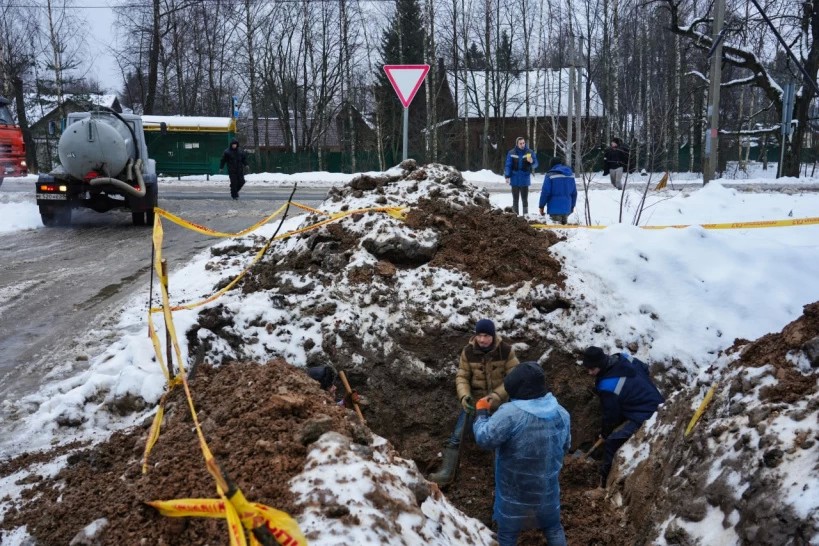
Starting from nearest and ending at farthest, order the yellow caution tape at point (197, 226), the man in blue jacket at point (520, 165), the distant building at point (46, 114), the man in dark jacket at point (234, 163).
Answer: the yellow caution tape at point (197, 226) < the man in blue jacket at point (520, 165) < the man in dark jacket at point (234, 163) < the distant building at point (46, 114)

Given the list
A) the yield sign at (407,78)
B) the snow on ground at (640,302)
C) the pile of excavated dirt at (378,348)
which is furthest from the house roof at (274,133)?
the snow on ground at (640,302)

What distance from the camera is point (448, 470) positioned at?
237 inches

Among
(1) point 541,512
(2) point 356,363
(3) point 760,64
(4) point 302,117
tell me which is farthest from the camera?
(4) point 302,117

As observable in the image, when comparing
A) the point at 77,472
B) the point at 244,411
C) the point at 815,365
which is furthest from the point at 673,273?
the point at 77,472

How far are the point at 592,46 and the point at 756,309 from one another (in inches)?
1380

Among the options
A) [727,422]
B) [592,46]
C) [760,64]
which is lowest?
[727,422]

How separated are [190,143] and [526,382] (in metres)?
25.4

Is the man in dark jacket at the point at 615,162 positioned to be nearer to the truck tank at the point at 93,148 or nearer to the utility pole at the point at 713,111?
the utility pole at the point at 713,111

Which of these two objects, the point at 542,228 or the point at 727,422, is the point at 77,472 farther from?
the point at 542,228

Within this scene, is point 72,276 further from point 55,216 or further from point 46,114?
point 46,114

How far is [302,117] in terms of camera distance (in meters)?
38.8

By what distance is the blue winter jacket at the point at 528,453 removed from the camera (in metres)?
4.16

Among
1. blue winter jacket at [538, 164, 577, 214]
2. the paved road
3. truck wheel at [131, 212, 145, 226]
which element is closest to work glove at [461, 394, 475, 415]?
the paved road

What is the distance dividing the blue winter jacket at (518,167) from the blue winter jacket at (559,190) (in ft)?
3.83
